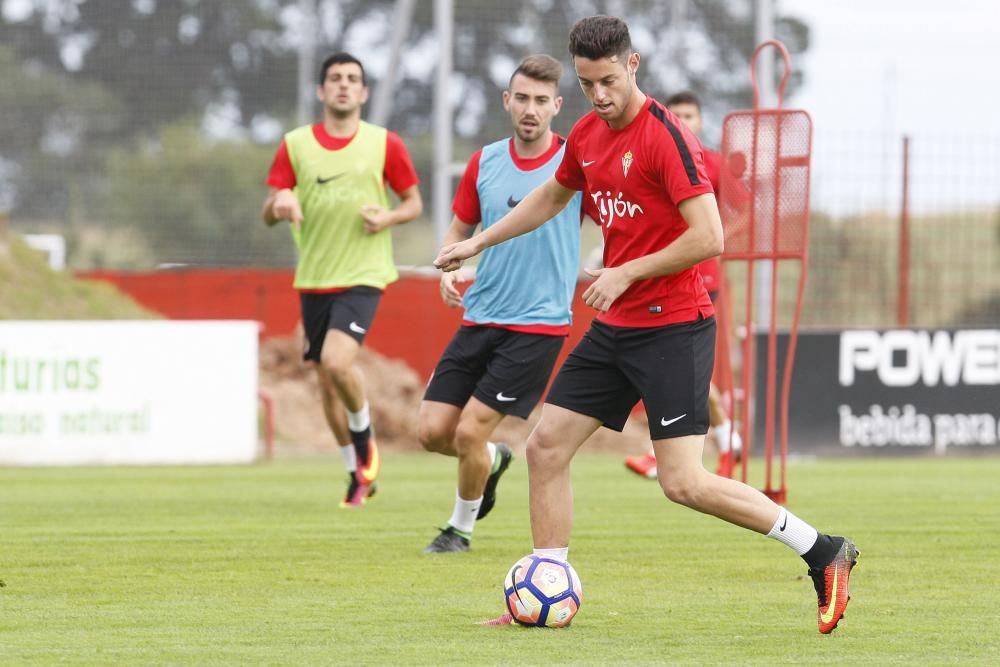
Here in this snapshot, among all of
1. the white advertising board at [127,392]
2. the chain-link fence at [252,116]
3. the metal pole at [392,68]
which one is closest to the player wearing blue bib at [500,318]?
the white advertising board at [127,392]

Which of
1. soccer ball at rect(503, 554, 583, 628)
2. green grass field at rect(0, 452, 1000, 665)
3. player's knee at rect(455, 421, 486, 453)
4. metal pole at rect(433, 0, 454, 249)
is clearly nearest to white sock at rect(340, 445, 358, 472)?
green grass field at rect(0, 452, 1000, 665)

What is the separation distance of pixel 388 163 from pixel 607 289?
522 centimetres

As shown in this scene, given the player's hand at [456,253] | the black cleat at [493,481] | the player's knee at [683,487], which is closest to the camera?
the player's knee at [683,487]

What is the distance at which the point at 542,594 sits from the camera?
20.2 ft

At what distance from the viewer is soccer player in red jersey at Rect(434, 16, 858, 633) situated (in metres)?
5.96

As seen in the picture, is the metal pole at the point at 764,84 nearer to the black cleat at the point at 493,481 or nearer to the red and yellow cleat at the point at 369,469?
the red and yellow cleat at the point at 369,469

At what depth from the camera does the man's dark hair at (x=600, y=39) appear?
5.94m

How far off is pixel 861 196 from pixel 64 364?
310 inches

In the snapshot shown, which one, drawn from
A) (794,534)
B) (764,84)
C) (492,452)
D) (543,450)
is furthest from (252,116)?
(794,534)

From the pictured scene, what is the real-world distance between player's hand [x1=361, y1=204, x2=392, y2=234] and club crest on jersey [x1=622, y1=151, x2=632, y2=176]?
4582mm

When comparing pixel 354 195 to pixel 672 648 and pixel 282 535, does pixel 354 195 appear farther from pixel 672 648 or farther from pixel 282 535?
pixel 672 648

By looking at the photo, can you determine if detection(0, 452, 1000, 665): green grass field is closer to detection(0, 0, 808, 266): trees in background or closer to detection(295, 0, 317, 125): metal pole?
detection(0, 0, 808, 266): trees in background

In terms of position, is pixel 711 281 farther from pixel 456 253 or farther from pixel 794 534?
pixel 794 534

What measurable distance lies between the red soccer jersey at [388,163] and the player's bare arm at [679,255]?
507cm
